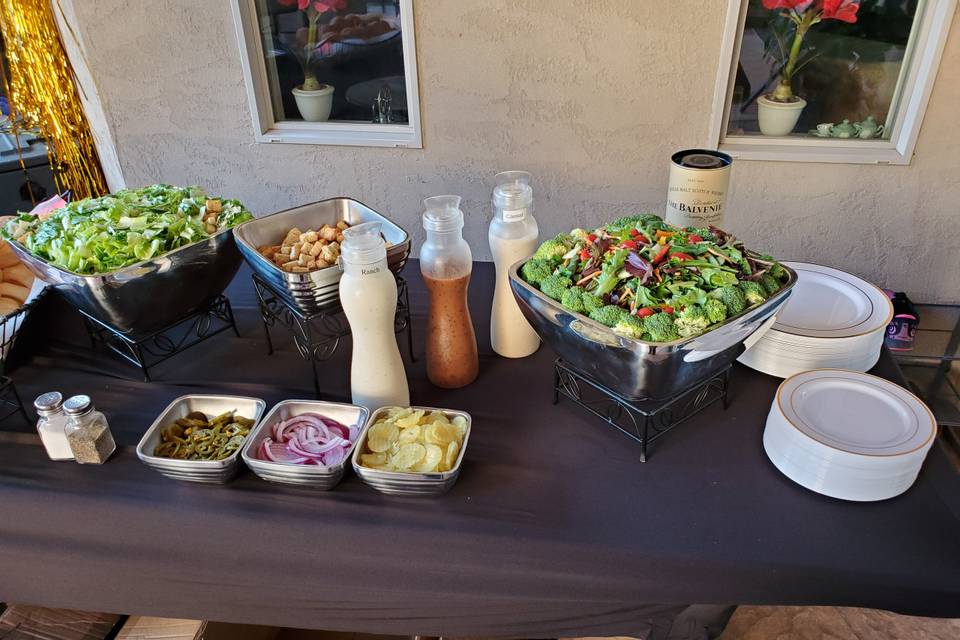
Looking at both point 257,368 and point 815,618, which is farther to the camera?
point 815,618

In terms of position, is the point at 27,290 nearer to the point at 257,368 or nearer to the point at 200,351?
the point at 200,351

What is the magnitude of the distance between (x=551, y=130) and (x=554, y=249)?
995 millimetres

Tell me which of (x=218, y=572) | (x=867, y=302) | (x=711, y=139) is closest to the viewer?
(x=218, y=572)

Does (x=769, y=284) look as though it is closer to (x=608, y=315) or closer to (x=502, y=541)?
(x=608, y=315)

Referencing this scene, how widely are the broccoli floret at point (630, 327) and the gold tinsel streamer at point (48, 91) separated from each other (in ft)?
6.24

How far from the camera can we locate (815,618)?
5.24ft

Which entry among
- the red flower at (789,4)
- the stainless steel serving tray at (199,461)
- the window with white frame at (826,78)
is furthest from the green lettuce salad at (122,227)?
the red flower at (789,4)

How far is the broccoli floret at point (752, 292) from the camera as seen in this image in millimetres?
842

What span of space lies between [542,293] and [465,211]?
1.21 meters

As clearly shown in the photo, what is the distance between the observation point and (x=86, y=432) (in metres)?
0.90

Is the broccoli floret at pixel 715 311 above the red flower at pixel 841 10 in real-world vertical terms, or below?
below

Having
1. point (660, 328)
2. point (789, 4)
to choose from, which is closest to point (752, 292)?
point (660, 328)

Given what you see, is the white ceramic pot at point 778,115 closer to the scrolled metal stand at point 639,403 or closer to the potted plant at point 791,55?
the potted plant at point 791,55

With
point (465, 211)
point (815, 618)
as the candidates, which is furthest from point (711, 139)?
point (815, 618)
